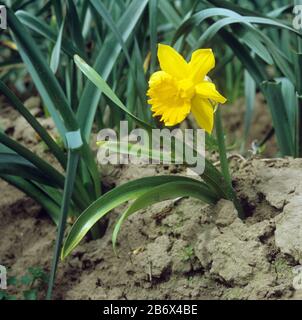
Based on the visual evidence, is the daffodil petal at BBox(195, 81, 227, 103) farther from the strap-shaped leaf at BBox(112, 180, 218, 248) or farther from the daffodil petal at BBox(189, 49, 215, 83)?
the strap-shaped leaf at BBox(112, 180, 218, 248)

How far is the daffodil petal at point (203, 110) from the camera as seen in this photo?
124cm

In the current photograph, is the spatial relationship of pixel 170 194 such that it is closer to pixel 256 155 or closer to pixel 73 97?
pixel 256 155

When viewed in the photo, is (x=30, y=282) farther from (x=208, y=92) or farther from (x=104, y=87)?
(x=208, y=92)

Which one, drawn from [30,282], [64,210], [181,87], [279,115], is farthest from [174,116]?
[30,282]

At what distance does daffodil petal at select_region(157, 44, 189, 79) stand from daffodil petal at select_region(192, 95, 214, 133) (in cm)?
6

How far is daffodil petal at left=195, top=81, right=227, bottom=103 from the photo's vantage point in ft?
3.96

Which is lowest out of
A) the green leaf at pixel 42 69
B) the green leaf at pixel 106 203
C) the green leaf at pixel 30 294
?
the green leaf at pixel 30 294

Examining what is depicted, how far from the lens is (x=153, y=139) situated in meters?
1.41

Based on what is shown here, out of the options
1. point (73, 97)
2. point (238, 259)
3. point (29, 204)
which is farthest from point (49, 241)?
point (238, 259)

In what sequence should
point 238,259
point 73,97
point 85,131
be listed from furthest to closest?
point 73,97
point 85,131
point 238,259

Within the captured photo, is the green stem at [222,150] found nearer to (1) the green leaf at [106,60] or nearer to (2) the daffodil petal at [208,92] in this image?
(2) the daffodil petal at [208,92]

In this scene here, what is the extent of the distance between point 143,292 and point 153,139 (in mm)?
340

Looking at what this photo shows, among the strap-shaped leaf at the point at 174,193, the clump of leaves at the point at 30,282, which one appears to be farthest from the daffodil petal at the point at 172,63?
the clump of leaves at the point at 30,282

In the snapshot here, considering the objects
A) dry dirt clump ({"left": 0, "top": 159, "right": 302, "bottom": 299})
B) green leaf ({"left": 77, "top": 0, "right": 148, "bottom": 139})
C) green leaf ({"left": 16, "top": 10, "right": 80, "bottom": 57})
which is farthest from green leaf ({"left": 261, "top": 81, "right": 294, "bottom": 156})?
green leaf ({"left": 16, "top": 10, "right": 80, "bottom": 57})
